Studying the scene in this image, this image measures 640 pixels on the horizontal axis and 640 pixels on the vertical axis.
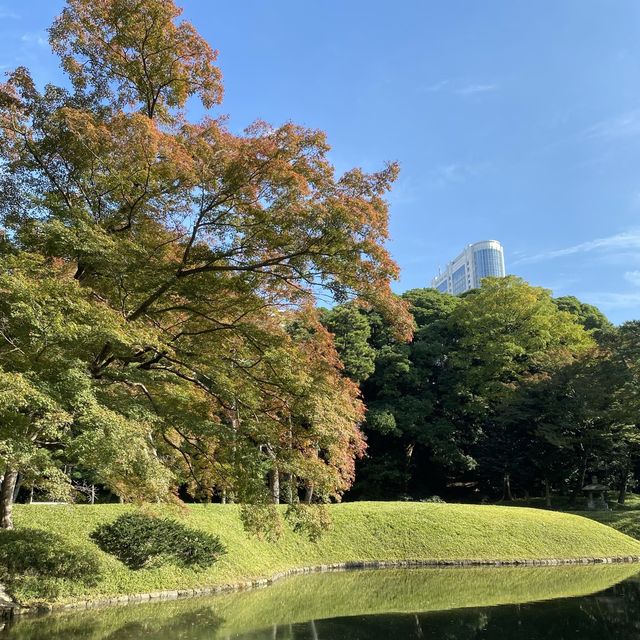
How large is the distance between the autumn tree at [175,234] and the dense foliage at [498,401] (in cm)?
1505

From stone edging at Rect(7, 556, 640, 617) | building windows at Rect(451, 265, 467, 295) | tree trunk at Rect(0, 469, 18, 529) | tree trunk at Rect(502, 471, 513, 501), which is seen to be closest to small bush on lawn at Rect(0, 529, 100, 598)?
stone edging at Rect(7, 556, 640, 617)

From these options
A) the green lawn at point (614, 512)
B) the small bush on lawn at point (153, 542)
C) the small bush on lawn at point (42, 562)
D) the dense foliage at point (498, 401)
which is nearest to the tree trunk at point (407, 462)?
the dense foliage at point (498, 401)

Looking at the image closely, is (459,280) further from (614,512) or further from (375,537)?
(375,537)

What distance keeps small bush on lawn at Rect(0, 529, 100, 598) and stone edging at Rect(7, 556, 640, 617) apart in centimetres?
36

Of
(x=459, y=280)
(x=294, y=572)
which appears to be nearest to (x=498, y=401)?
(x=294, y=572)

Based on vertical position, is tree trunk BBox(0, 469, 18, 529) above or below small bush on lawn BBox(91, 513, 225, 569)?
above

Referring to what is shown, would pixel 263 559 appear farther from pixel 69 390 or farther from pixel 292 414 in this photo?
pixel 69 390

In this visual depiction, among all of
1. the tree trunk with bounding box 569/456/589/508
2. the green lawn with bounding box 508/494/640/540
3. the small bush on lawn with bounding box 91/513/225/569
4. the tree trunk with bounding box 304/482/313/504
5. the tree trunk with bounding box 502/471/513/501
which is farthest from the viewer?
the tree trunk with bounding box 502/471/513/501

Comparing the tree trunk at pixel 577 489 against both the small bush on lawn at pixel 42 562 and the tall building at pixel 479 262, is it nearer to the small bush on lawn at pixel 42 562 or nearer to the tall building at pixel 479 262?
the small bush on lawn at pixel 42 562

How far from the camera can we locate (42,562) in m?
10.2

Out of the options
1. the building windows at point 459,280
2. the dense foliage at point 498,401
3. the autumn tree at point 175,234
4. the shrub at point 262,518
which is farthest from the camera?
the building windows at point 459,280

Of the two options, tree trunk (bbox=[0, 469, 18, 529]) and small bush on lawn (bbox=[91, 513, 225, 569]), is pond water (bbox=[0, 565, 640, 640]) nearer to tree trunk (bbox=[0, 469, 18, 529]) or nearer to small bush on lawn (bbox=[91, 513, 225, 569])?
small bush on lawn (bbox=[91, 513, 225, 569])

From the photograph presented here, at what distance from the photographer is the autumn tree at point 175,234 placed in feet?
25.3

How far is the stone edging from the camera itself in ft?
32.0
